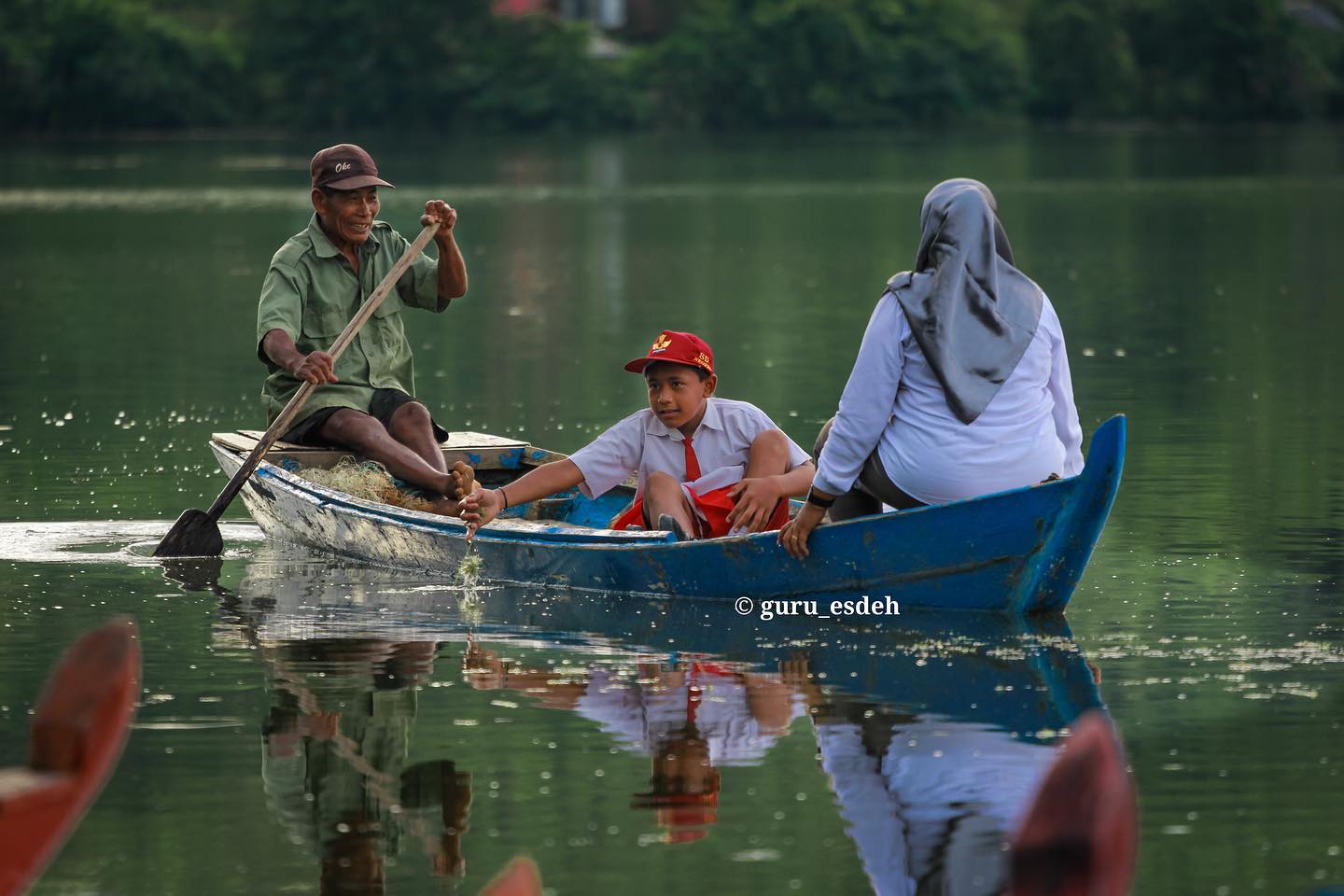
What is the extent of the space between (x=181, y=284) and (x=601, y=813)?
64.8ft

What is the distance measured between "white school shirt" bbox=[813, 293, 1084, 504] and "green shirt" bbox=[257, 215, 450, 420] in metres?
2.66

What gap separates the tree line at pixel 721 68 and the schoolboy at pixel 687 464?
67.4 m

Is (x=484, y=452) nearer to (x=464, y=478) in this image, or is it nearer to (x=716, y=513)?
(x=464, y=478)

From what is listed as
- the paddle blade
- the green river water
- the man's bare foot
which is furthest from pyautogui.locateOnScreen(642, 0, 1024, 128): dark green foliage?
the man's bare foot

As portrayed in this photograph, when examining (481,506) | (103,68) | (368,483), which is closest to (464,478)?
(481,506)

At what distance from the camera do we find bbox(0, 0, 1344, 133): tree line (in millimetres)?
76000

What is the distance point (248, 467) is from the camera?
1011 centimetres

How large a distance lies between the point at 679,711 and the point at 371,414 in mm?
3423

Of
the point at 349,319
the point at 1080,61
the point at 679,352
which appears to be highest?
the point at 1080,61

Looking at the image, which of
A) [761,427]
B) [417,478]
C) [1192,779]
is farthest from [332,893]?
[417,478]

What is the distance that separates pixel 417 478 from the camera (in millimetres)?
9883

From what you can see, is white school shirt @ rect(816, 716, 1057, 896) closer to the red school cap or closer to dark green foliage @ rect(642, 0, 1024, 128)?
the red school cap

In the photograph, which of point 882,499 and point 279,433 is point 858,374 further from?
point 279,433

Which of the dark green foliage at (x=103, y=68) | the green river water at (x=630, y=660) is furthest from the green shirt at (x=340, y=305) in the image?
the dark green foliage at (x=103, y=68)
